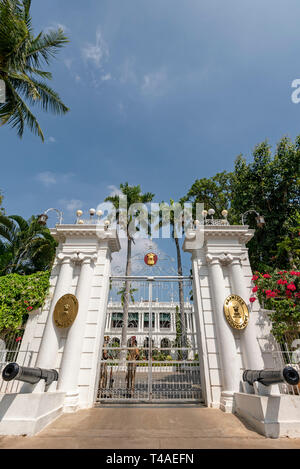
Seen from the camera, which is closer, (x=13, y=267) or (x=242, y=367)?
(x=242, y=367)

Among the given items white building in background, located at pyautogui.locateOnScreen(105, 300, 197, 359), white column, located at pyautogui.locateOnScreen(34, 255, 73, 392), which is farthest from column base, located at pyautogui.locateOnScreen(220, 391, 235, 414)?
white column, located at pyautogui.locateOnScreen(34, 255, 73, 392)

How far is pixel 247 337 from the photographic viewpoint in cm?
584

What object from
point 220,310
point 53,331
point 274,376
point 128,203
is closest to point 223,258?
point 220,310

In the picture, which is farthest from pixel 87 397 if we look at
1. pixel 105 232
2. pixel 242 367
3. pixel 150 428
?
pixel 105 232

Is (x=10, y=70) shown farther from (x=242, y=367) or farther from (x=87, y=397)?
(x=242, y=367)

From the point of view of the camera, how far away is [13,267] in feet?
43.4

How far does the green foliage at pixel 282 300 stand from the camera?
19.6 feet

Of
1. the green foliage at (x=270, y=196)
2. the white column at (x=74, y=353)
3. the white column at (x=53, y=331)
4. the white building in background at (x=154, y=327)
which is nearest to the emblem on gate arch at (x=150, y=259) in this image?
the white building in background at (x=154, y=327)

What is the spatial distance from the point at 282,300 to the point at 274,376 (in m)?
2.90

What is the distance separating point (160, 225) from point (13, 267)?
479 inches

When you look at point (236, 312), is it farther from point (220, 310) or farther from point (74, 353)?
point (74, 353)

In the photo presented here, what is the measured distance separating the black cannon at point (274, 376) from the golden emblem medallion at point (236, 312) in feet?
3.99

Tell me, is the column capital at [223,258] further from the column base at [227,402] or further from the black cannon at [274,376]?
the column base at [227,402]
